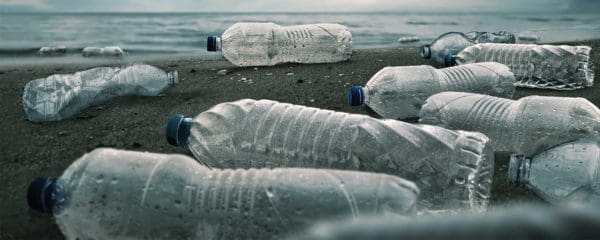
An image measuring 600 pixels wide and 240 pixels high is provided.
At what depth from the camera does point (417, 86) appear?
2217mm

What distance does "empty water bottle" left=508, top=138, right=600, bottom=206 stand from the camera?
130 centimetres

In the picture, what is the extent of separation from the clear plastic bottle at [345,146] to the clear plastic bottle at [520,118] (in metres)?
0.36

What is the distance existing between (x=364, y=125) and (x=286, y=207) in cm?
46

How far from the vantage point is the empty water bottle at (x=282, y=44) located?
350 cm

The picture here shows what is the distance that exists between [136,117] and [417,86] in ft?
3.84

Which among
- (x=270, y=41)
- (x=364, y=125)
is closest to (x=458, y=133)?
(x=364, y=125)

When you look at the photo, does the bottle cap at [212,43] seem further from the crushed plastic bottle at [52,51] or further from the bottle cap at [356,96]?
the crushed plastic bottle at [52,51]

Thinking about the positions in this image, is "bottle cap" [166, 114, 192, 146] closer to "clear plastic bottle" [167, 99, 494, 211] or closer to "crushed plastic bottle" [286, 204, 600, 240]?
"clear plastic bottle" [167, 99, 494, 211]

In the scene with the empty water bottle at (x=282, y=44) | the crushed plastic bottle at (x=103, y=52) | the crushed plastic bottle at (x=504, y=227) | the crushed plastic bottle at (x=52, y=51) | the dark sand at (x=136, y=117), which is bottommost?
the crushed plastic bottle at (x=52, y=51)

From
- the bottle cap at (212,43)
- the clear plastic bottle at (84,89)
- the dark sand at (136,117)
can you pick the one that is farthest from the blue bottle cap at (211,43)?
the clear plastic bottle at (84,89)

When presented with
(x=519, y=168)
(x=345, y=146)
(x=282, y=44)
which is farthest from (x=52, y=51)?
(x=519, y=168)

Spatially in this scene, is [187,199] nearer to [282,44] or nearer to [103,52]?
[282,44]

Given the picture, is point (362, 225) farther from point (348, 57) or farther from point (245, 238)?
point (348, 57)

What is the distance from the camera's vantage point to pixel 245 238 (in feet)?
3.40
